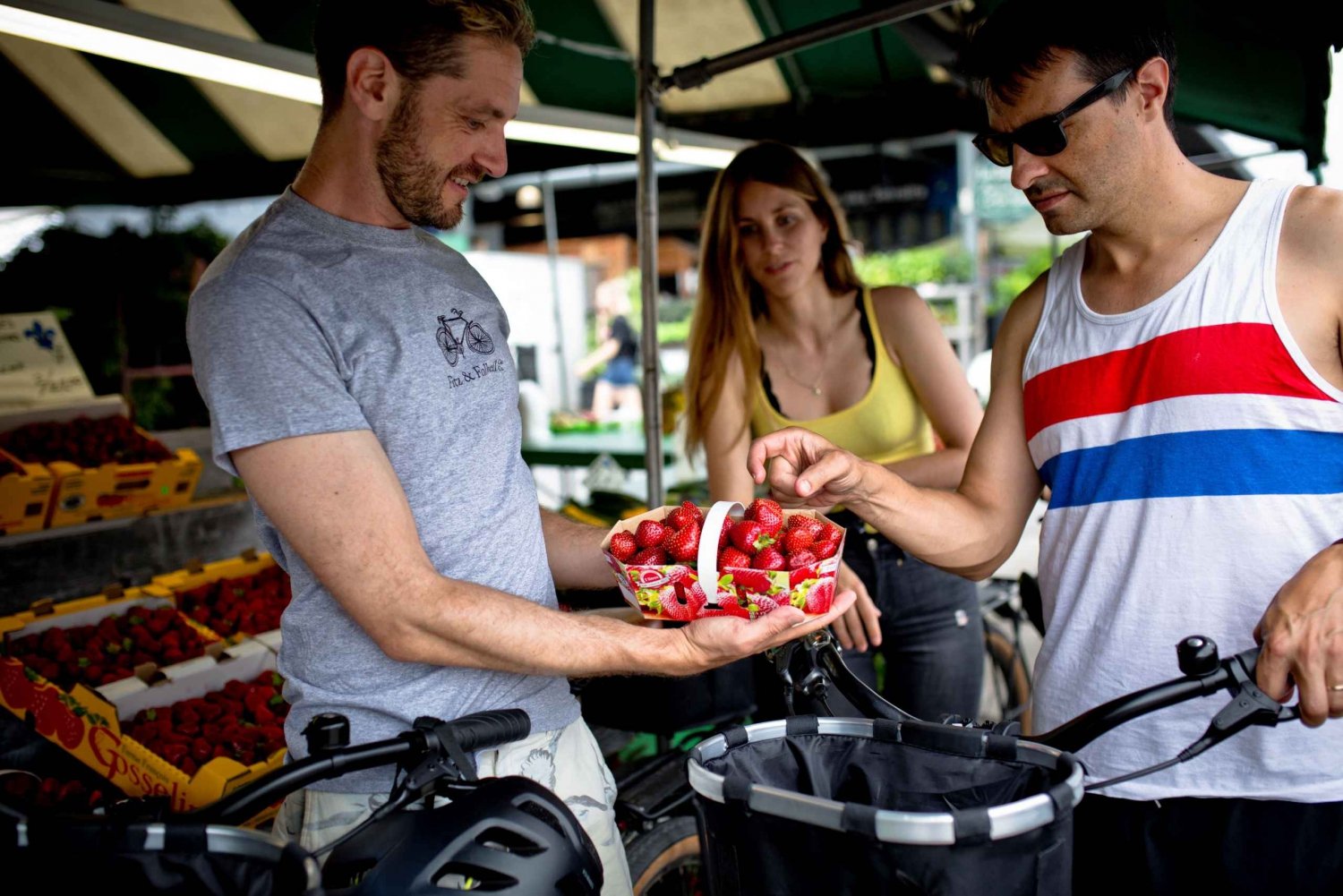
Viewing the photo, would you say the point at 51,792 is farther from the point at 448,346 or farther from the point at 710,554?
the point at 710,554

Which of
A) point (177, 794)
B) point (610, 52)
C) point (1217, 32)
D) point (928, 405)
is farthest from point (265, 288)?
point (610, 52)

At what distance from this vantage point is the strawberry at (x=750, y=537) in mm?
1922

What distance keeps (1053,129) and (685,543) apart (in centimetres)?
98

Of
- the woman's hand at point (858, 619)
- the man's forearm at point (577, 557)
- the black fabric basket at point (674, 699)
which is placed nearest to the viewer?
Answer: the man's forearm at point (577, 557)

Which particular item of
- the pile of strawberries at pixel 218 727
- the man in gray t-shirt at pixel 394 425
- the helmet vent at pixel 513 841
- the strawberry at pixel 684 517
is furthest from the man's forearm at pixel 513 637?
the pile of strawberries at pixel 218 727

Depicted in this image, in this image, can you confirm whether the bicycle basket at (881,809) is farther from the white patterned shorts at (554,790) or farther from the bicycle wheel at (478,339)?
the bicycle wheel at (478,339)

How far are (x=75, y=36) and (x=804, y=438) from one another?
7.04ft

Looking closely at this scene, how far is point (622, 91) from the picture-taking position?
5.80 m

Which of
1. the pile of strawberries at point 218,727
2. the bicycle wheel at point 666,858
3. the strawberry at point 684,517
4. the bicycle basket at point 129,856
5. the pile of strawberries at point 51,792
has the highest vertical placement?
the strawberry at point 684,517

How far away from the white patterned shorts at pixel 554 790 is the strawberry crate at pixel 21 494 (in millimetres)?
2737

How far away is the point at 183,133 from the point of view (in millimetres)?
7012

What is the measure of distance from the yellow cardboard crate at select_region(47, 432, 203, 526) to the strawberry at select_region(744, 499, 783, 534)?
3.40m

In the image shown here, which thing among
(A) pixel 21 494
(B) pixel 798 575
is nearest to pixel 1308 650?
(B) pixel 798 575

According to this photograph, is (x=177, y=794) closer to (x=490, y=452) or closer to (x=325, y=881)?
(x=490, y=452)
